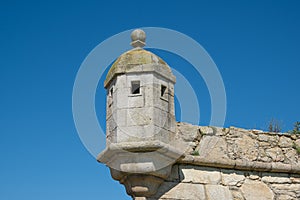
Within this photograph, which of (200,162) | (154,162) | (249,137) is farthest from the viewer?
(249,137)

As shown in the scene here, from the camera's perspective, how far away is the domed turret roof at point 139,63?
6812 millimetres

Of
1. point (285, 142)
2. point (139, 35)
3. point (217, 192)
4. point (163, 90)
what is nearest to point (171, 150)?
point (163, 90)

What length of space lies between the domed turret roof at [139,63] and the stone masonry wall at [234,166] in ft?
2.79

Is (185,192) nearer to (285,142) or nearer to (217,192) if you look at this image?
(217,192)

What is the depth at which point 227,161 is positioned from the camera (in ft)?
23.6

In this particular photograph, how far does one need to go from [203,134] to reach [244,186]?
0.95 metres

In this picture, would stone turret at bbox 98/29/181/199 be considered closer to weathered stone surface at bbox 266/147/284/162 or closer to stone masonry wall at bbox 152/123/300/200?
stone masonry wall at bbox 152/123/300/200

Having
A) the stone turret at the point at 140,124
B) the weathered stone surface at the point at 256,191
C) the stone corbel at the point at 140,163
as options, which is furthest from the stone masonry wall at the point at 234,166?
the stone turret at the point at 140,124

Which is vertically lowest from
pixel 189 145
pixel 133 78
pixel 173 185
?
pixel 173 185

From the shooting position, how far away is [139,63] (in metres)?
6.84

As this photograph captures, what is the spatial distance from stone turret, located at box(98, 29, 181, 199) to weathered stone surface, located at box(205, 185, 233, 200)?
0.69m

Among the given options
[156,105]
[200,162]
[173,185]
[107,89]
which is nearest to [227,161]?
[200,162]

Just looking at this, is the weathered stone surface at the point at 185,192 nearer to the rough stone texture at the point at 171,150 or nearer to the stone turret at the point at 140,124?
the rough stone texture at the point at 171,150

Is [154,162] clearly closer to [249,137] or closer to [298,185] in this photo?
[249,137]
